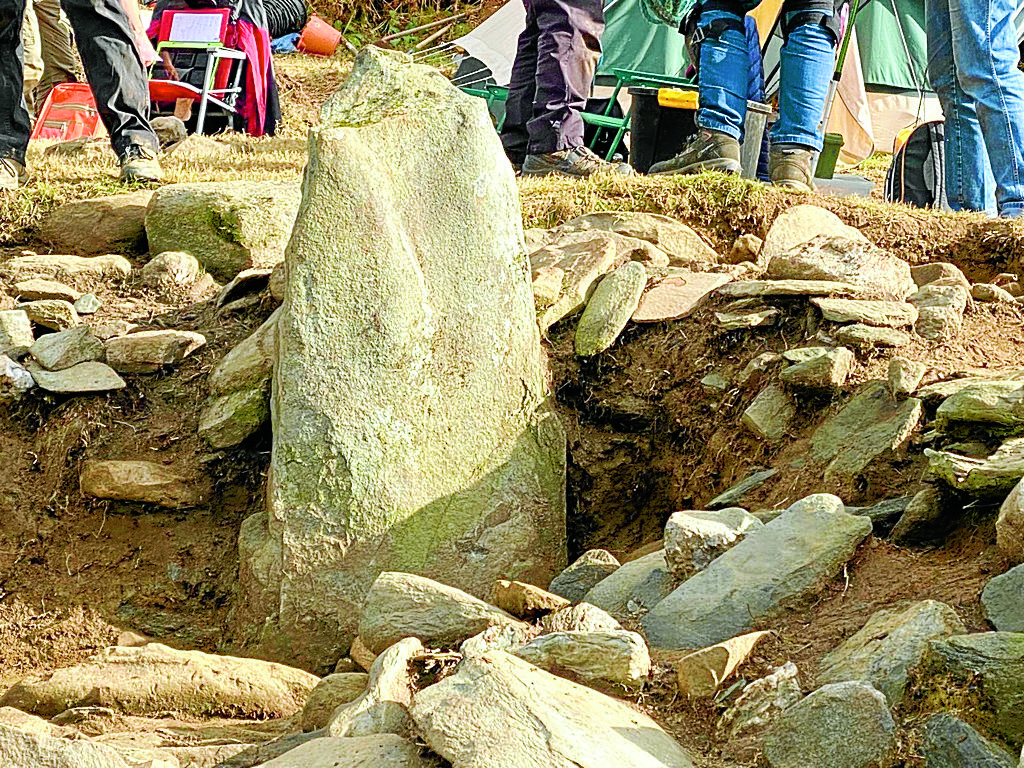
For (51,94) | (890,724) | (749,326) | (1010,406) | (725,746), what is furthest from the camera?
(51,94)

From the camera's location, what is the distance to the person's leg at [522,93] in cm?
625

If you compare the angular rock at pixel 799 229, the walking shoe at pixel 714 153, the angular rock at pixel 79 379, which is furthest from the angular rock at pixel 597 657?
the walking shoe at pixel 714 153

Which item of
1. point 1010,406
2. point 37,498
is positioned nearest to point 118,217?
point 37,498

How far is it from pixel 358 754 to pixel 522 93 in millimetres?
4604

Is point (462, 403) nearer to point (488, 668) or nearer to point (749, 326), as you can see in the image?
point (749, 326)

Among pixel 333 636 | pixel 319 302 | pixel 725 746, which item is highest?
pixel 319 302

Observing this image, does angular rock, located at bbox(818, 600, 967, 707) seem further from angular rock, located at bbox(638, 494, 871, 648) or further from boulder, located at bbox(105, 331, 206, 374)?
boulder, located at bbox(105, 331, 206, 374)

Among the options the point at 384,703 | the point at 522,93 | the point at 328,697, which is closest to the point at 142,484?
the point at 328,697

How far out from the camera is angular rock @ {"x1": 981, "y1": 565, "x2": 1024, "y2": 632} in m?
2.32

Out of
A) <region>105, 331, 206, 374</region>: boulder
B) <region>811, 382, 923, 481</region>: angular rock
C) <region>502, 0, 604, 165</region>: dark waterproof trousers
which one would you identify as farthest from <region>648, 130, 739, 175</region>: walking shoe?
<region>105, 331, 206, 374</region>: boulder

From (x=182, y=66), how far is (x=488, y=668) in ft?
25.3

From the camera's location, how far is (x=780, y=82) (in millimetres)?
5129

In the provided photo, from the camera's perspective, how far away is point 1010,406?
9.80 feet

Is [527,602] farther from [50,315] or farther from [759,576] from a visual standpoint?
[50,315]
